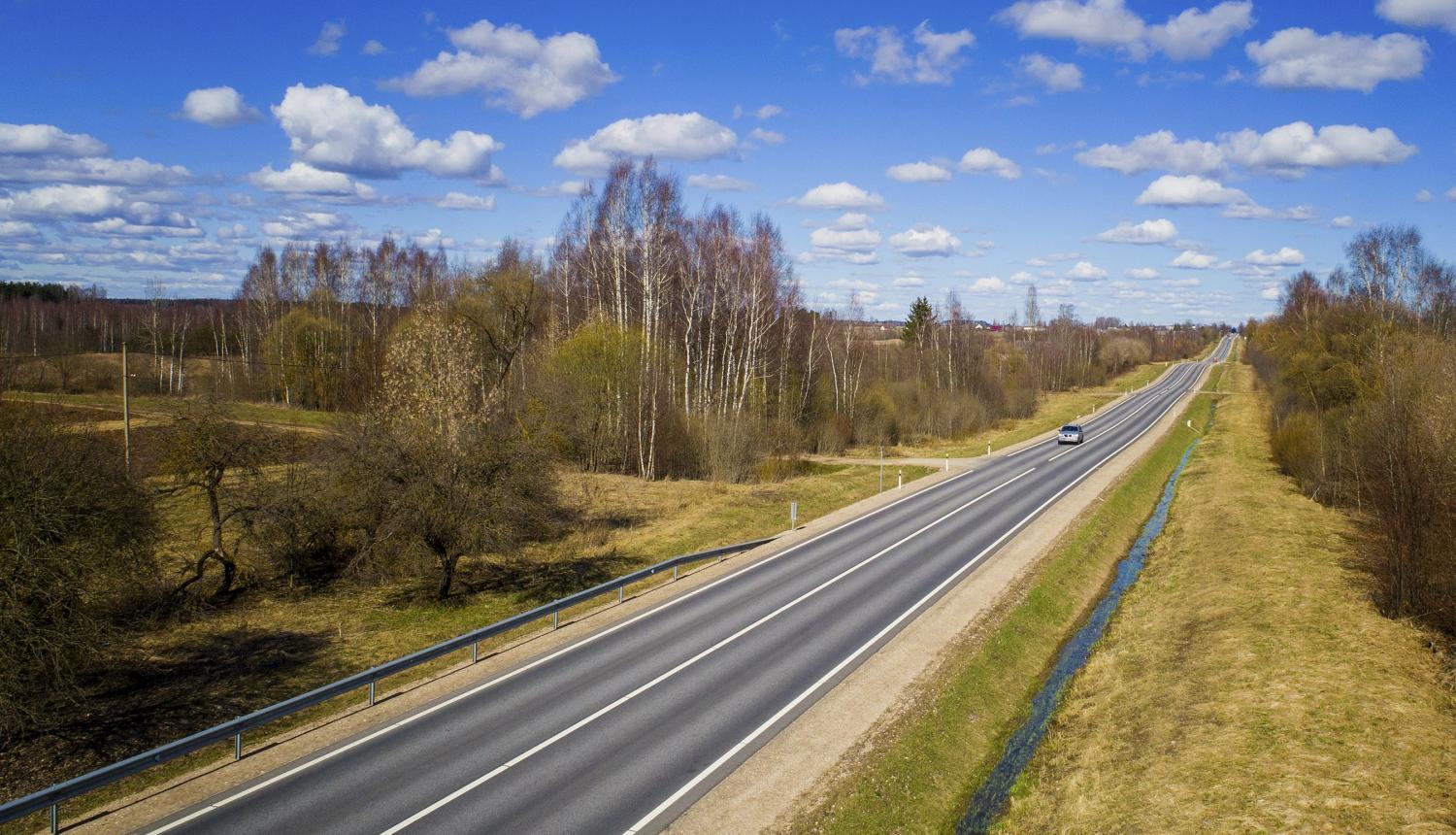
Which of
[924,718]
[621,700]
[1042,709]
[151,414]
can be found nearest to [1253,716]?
[1042,709]

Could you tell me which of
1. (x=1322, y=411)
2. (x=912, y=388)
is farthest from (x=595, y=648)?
(x=912, y=388)

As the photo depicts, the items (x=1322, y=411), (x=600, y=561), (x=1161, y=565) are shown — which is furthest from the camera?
(x=1322, y=411)

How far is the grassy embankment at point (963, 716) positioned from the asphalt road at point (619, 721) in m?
1.68

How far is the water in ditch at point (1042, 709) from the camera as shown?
14.0m

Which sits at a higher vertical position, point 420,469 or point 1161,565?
point 420,469

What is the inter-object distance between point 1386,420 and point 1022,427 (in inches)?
2095

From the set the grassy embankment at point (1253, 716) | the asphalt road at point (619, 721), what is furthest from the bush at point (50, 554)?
the grassy embankment at point (1253, 716)

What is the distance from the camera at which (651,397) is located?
45.2 m

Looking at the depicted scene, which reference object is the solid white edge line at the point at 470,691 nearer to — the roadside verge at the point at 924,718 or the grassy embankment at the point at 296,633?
the grassy embankment at the point at 296,633

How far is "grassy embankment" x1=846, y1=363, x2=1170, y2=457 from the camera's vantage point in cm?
6038

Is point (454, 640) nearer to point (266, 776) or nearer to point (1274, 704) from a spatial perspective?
point (266, 776)

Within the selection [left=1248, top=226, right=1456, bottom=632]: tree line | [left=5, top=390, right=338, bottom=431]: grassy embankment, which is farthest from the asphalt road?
[left=5, top=390, right=338, bottom=431]: grassy embankment

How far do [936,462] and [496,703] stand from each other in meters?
41.8

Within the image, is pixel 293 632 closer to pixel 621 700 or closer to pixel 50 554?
pixel 50 554
